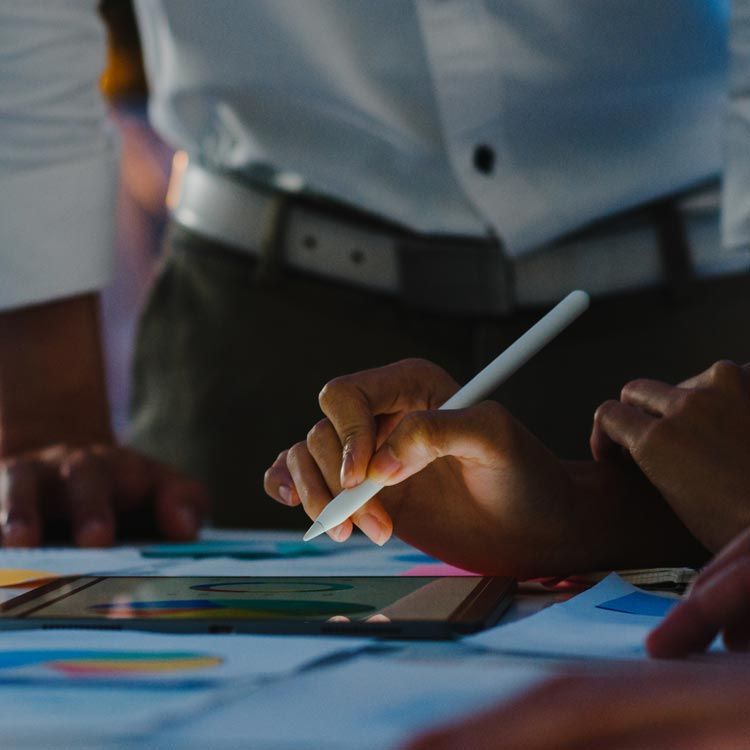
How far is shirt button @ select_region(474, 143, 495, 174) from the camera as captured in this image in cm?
103

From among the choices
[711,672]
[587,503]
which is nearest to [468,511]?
[587,503]

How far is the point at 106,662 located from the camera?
39 centimetres

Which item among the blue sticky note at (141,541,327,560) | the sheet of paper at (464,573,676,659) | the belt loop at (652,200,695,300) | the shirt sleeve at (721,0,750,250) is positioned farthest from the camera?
the belt loop at (652,200,695,300)

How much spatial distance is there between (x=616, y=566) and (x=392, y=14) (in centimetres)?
58

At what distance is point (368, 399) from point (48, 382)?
0.48 m

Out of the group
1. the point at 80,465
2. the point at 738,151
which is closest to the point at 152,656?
the point at 80,465

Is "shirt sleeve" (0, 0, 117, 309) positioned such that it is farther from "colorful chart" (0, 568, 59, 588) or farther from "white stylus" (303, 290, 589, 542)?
"white stylus" (303, 290, 589, 542)

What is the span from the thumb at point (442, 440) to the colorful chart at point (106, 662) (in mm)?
151

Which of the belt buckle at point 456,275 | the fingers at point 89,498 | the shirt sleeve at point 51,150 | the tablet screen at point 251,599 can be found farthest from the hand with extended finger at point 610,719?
the shirt sleeve at point 51,150

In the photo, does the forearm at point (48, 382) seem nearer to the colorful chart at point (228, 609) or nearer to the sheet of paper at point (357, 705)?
the colorful chart at point (228, 609)

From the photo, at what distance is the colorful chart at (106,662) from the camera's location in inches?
14.6

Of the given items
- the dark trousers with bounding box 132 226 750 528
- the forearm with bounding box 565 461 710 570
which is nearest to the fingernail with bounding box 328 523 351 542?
the forearm with bounding box 565 461 710 570

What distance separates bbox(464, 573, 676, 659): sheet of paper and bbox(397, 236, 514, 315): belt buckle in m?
0.53

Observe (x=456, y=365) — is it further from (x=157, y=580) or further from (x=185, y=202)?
(x=157, y=580)
